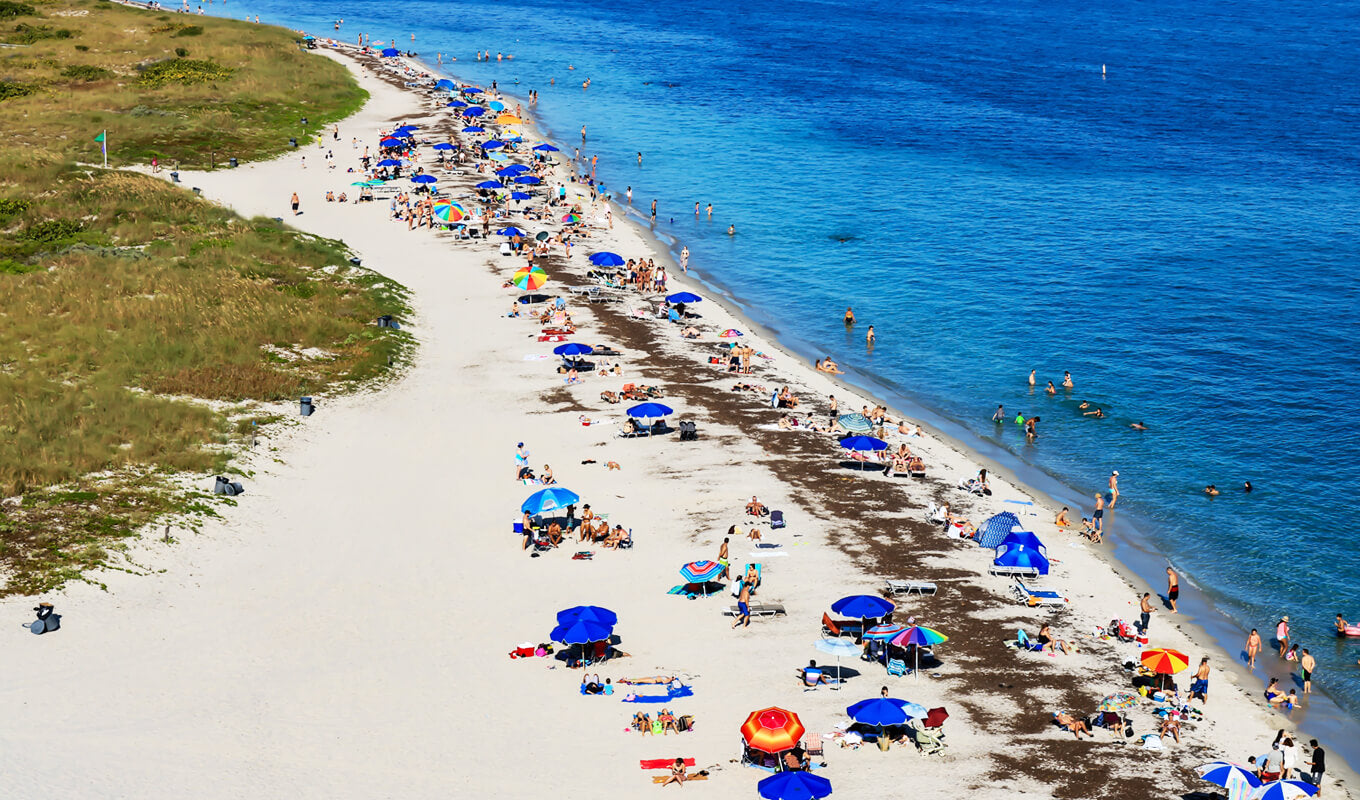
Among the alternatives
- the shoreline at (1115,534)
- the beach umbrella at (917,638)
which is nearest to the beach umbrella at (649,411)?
the shoreline at (1115,534)

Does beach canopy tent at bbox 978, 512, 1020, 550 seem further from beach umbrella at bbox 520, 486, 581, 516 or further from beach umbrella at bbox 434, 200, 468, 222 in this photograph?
beach umbrella at bbox 434, 200, 468, 222

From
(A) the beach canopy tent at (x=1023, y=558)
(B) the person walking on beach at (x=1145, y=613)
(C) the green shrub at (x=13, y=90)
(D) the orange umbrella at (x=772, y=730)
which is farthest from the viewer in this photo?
(C) the green shrub at (x=13, y=90)

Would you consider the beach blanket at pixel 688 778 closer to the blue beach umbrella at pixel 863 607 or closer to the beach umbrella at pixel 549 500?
the blue beach umbrella at pixel 863 607

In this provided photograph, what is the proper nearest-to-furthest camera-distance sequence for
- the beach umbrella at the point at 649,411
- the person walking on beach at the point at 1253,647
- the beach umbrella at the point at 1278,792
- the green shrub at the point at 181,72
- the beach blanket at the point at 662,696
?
the beach umbrella at the point at 1278,792 → the beach blanket at the point at 662,696 → the person walking on beach at the point at 1253,647 → the beach umbrella at the point at 649,411 → the green shrub at the point at 181,72

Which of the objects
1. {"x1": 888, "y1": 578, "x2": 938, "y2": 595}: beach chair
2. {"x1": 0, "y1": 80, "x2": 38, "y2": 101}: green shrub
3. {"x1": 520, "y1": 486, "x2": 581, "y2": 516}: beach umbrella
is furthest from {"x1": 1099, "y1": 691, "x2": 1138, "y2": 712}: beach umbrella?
{"x1": 0, "y1": 80, "x2": 38, "y2": 101}: green shrub

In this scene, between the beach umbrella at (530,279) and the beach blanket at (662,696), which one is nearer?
the beach blanket at (662,696)

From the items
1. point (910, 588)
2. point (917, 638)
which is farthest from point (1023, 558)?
point (917, 638)

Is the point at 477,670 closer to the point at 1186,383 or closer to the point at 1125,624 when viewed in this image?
the point at 1125,624

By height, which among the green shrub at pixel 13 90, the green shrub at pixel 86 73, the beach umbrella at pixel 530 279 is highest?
the green shrub at pixel 86 73

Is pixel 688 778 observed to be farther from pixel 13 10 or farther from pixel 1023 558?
pixel 13 10
